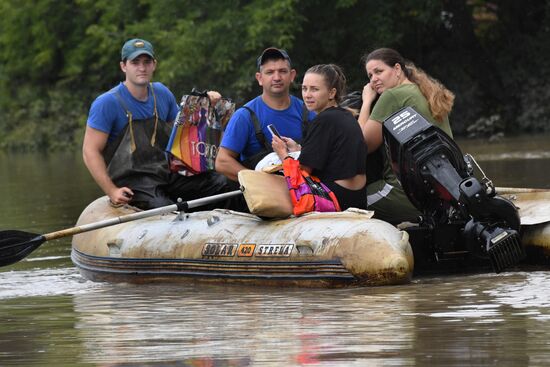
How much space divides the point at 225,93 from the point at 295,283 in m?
20.7

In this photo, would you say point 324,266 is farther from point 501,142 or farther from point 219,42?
point 219,42

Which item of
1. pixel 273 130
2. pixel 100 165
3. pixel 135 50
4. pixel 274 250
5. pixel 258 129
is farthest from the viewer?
pixel 135 50

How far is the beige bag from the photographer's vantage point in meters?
8.75

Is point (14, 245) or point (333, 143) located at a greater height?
point (333, 143)

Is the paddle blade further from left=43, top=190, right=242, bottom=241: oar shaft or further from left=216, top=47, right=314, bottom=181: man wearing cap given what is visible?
left=216, top=47, right=314, bottom=181: man wearing cap

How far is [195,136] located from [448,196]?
2.57m

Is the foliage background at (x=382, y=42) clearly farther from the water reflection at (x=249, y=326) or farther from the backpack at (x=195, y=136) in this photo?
the water reflection at (x=249, y=326)

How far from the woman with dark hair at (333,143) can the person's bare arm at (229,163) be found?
2.18 ft

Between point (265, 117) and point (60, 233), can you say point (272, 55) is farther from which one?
point (60, 233)

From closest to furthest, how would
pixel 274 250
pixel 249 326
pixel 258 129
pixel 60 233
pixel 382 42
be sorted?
pixel 249 326 < pixel 274 250 < pixel 258 129 < pixel 60 233 < pixel 382 42

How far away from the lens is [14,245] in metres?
9.78

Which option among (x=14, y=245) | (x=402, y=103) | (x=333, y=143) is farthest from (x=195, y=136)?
(x=402, y=103)

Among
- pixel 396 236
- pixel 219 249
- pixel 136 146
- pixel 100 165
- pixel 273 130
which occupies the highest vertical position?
pixel 273 130

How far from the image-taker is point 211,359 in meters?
6.20
